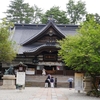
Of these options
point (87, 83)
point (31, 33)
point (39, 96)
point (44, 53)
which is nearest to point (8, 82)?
point (87, 83)

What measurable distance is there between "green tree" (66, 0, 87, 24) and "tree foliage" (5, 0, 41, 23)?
9916 mm

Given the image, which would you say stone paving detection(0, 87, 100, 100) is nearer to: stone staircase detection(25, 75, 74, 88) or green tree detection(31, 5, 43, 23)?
stone staircase detection(25, 75, 74, 88)

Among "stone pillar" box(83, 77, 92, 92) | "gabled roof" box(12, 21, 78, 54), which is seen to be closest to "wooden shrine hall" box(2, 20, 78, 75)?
"gabled roof" box(12, 21, 78, 54)

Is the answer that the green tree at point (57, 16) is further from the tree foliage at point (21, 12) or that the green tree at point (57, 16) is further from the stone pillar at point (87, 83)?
the stone pillar at point (87, 83)

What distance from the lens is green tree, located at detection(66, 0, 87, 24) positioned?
209 ft

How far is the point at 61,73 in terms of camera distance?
35.2 metres

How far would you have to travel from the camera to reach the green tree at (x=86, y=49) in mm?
15133

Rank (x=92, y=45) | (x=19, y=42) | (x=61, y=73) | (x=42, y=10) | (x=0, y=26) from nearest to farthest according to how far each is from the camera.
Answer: (x=92, y=45) → (x=0, y=26) → (x=61, y=73) → (x=19, y=42) → (x=42, y=10)

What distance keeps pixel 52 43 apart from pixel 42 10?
34033mm

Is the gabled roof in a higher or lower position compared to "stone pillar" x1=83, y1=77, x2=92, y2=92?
higher

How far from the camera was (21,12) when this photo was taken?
225 ft

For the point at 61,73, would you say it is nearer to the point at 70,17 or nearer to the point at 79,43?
the point at 79,43

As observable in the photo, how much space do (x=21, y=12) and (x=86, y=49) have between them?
5539 cm

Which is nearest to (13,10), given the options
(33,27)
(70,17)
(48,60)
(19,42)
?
(70,17)
